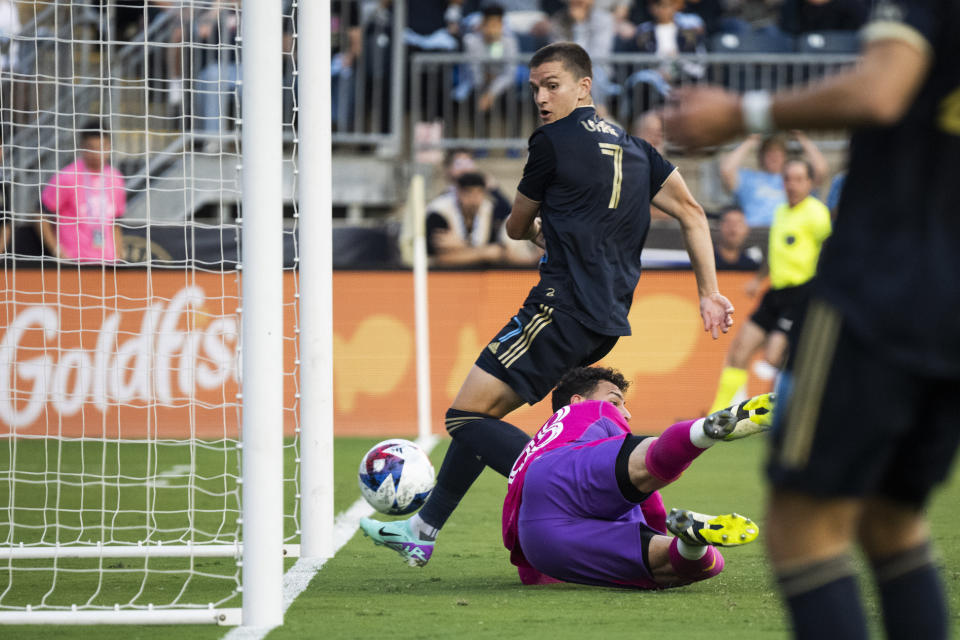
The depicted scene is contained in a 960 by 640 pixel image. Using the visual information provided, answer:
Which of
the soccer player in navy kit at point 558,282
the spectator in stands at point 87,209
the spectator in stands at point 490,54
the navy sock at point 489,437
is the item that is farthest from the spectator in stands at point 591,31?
the navy sock at point 489,437

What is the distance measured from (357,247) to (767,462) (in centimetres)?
999

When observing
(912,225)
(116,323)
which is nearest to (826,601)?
(912,225)

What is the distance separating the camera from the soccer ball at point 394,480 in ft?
17.0

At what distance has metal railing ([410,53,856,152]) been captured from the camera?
45.9ft

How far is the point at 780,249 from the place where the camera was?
10.8 m

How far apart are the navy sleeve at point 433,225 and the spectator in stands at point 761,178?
2.86 metres

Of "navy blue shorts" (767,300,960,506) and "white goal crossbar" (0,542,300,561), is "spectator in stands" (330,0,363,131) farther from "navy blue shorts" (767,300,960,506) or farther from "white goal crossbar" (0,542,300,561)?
"navy blue shorts" (767,300,960,506)

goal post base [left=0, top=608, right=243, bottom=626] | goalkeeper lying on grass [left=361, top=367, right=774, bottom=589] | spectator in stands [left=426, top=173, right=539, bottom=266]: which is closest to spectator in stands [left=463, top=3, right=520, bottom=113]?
spectator in stands [left=426, top=173, right=539, bottom=266]

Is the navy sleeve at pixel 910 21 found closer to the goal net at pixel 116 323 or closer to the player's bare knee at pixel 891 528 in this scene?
the player's bare knee at pixel 891 528

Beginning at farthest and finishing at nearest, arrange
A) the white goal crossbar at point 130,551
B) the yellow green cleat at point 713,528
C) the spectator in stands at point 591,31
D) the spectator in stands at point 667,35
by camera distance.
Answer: the spectator in stands at point 667,35 → the spectator in stands at point 591,31 → the white goal crossbar at point 130,551 → the yellow green cleat at point 713,528

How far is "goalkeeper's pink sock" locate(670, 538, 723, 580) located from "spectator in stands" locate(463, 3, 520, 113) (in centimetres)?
1021

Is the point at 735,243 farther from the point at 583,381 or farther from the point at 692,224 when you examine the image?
the point at 583,381

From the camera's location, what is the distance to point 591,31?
556 inches

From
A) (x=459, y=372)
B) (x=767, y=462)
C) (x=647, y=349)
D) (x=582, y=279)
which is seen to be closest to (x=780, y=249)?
(x=647, y=349)
